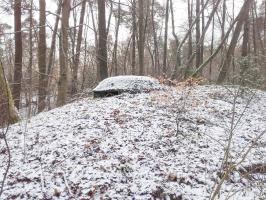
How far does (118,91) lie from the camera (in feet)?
28.9

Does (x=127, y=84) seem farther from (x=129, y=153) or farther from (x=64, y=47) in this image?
(x=129, y=153)

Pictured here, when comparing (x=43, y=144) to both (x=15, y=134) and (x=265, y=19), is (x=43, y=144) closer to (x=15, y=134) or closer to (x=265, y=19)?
(x=15, y=134)

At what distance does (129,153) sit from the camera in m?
5.33

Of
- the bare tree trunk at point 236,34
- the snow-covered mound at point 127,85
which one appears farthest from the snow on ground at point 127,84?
the bare tree trunk at point 236,34

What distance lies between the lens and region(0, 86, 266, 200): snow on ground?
14.8 ft

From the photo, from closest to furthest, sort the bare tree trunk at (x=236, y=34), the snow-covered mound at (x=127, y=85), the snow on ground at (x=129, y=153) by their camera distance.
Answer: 1. the snow on ground at (x=129, y=153)
2. the snow-covered mound at (x=127, y=85)
3. the bare tree trunk at (x=236, y=34)

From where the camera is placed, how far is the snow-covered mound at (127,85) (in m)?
8.85

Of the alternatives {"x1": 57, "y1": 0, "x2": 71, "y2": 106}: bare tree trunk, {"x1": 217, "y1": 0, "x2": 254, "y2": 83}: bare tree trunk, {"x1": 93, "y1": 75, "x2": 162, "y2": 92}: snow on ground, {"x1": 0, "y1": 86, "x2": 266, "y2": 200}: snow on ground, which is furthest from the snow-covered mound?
{"x1": 217, "y1": 0, "x2": 254, "y2": 83}: bare tree trunk

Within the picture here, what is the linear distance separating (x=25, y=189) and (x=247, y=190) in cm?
289

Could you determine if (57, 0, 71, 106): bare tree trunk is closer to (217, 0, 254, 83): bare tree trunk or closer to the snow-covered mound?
the snow-covered mound

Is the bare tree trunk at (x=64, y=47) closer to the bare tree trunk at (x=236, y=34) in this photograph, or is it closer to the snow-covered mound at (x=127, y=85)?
the snow-covered mound at (x=127, y=85)

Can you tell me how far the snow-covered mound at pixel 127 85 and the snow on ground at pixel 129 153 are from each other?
981 mm

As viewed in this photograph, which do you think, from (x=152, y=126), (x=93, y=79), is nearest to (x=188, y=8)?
(x=93, y=79)

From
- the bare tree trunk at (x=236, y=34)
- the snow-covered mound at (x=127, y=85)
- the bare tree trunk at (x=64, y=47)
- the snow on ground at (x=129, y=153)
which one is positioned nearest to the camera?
the snow on ground at (x=129, y=153)
